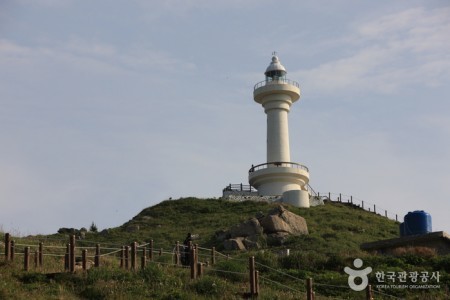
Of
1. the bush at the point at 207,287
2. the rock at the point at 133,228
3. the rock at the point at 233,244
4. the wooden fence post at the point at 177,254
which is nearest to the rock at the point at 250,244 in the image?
the rock at the point at 233,244

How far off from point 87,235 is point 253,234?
36.7 ft

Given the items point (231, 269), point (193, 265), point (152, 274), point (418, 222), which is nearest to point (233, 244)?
point (418, 222)

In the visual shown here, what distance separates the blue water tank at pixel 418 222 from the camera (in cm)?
3759

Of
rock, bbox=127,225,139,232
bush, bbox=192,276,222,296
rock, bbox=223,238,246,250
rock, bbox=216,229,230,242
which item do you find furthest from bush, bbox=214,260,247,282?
rock, bbox=127,225,139,232

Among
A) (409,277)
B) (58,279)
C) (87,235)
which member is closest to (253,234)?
(87,235)

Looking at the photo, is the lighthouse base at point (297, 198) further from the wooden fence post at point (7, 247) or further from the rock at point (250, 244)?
the wooden fence post at point (7, 247)

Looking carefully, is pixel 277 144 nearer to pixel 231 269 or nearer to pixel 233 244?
pixel 233 244

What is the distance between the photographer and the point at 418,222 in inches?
1487

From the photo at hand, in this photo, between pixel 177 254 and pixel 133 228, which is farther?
pixel 133 228

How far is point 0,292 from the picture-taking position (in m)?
23.0

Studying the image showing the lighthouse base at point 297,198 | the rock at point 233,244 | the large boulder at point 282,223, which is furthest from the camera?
the lighthouse base at point 297,198

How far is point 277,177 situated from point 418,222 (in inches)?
833

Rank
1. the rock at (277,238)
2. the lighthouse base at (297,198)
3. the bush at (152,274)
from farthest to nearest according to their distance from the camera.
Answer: the lighthouse base at (297,198) → the rock at (277,238) → the bush at (152,274)

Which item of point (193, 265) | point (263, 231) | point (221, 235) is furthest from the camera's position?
Answer: point (221, 235)
